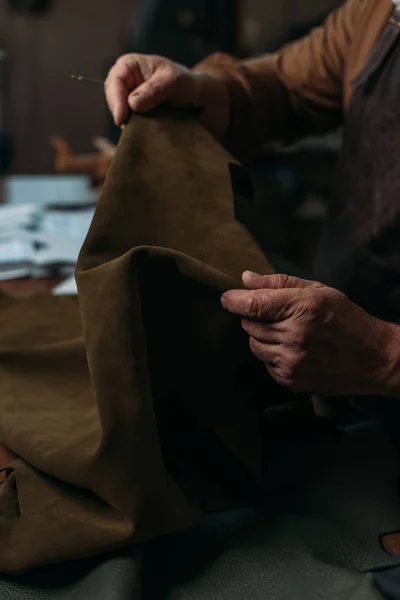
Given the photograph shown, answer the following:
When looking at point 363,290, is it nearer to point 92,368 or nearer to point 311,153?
point 92,368

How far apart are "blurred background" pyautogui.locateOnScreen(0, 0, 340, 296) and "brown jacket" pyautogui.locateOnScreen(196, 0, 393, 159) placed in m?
0.48

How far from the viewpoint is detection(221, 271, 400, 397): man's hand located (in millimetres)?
590

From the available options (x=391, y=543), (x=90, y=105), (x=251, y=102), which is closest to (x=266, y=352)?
(x=391, y=543)

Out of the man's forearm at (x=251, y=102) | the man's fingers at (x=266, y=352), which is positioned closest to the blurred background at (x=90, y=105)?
the man's forearm at (x=251, y=102)

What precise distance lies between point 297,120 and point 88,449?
30.1 inches

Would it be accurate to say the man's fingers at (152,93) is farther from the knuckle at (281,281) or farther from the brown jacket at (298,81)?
the knuckle at (281,281)

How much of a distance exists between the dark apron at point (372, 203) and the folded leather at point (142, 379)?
0.22 m

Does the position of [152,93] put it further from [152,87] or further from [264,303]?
[264,303]

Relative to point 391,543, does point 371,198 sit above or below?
above

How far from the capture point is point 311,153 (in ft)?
9.44

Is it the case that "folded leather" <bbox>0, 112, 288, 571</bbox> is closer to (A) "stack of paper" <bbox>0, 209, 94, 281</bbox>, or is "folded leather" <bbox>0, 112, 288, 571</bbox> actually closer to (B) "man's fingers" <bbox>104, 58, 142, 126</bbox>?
(B) "man's fingers" <bbox>104, 58, 142, 126</bbox>

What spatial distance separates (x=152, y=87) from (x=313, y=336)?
1.43ft

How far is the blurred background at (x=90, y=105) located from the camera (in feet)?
6.51

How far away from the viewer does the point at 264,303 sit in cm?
59
